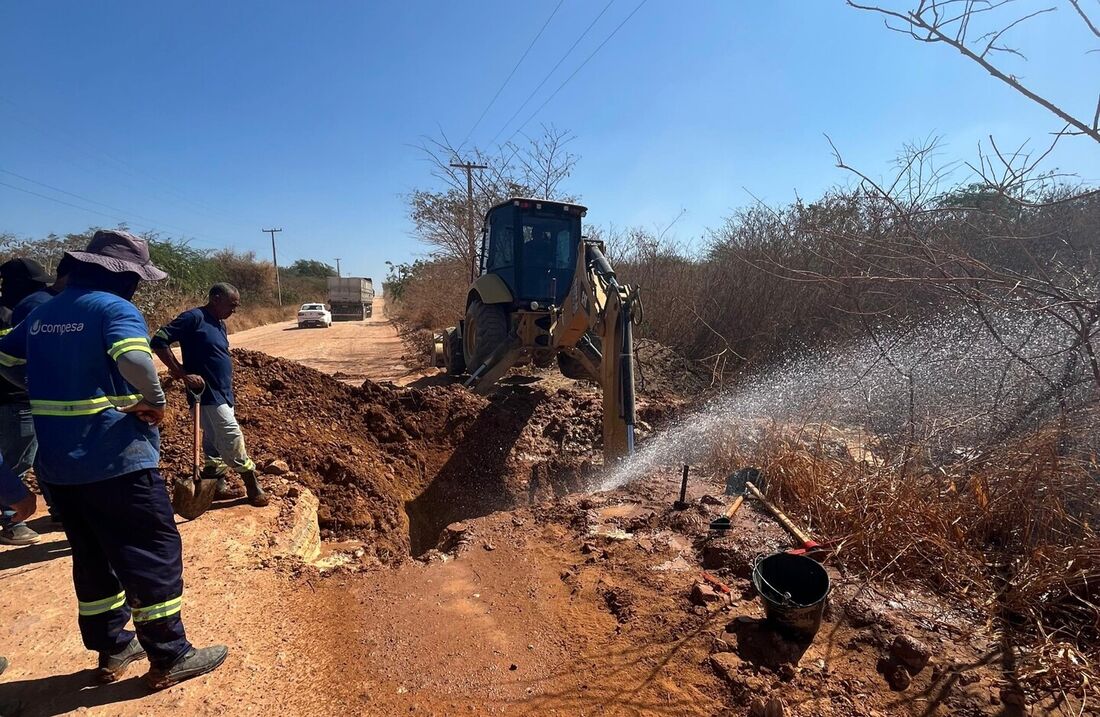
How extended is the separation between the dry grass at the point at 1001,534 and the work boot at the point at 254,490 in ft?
13.3

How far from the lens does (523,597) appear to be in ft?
10.9

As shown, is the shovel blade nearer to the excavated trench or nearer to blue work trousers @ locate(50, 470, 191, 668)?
the excavated trench

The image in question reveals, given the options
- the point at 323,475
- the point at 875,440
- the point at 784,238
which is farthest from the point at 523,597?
the point at 784,238

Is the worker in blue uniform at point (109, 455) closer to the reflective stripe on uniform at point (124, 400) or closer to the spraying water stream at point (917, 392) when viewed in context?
the reflective stripe on uniform at point (124, 400)

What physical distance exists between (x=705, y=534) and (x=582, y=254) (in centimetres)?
303

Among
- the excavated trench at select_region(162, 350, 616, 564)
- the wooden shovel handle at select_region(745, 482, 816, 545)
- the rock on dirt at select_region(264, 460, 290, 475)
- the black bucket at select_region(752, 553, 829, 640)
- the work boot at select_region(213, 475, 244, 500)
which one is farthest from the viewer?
the excavated trench at select_region(162, 350, 616, 564)

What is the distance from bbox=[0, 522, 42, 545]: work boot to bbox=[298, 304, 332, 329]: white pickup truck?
25007 millimetres

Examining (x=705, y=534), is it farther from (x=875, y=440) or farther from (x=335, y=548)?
(x=335, y=548)

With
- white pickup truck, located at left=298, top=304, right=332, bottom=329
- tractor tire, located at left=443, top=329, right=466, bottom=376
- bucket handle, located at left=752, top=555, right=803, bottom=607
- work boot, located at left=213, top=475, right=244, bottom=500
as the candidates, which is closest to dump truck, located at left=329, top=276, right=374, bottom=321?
white pickup truck, located at left=298, top=304, right=332, bottom=329

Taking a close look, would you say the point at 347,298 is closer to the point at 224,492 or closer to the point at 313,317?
the point at 313,317

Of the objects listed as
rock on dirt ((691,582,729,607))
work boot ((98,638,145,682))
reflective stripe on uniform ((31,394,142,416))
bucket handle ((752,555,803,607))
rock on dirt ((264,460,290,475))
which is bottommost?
rock on dirt ((691,582,729,607))

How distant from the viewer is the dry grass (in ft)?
8.43

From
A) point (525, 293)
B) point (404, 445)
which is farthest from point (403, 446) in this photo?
point (525, 293)

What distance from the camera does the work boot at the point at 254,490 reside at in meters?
4.28
